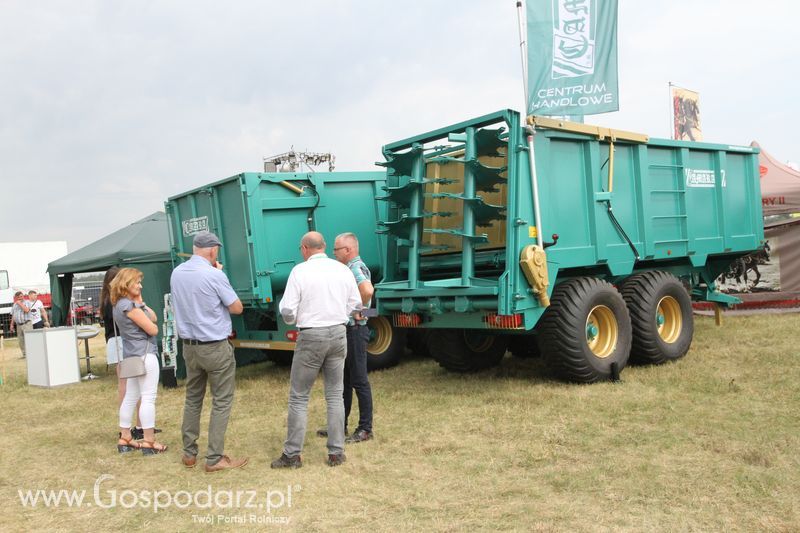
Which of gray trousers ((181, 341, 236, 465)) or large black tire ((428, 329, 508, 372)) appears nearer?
gray trousers ((181, 341, 236, 465))

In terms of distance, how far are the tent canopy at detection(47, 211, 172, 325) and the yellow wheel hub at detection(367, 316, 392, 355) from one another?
11.1 ft

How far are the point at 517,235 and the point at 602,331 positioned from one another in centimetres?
167

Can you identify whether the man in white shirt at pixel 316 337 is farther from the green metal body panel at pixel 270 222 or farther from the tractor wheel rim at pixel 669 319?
the tractor wheel rim at pixel 669 319

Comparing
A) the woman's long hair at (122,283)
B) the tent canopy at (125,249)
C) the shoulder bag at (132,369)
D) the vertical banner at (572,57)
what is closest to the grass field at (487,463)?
the shoulder bag at (132,369)

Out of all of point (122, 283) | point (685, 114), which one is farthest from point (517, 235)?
point (685, 114)

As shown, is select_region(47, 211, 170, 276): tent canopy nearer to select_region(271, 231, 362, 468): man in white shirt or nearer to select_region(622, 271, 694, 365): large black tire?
select_region(271, 231, 362, 468): man in white shirt

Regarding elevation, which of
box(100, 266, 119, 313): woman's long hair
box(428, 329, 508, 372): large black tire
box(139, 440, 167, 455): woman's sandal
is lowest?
box(139, 440, 167, 455): woman's sandal

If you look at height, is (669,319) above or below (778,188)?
below

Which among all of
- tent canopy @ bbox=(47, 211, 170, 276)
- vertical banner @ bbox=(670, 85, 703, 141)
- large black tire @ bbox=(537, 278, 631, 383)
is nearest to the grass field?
large black tire @ bbox=(537, 278, 631, 383)

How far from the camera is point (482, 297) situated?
267 inches

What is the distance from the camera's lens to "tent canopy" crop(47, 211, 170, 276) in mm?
10578

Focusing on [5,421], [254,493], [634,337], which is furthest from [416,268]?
[5,421]

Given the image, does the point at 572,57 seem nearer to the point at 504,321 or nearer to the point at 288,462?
the point at 504,321

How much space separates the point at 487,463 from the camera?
4.77 meters
